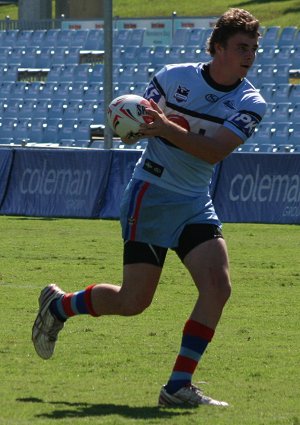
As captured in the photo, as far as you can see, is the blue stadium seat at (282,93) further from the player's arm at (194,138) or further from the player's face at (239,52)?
the player's arm at (194,138)

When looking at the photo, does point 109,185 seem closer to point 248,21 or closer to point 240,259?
point 240,259

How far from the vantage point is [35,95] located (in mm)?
34656

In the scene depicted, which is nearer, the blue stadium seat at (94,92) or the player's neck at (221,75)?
the player's neck at (221,75)

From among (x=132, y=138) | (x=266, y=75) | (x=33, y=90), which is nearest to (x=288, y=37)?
(x=266, y=75)

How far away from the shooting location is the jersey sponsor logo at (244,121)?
6.64 meters

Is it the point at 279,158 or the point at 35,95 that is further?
the point at 35,95

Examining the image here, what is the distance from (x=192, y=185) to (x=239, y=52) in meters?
0.77

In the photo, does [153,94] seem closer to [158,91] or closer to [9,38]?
[158,91]

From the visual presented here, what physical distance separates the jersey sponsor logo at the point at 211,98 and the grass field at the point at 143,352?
1617 millimetres

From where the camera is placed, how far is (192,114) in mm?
6727

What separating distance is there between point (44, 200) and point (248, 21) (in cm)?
1571

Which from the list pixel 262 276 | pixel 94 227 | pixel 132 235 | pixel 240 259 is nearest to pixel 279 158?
pixel 94 227

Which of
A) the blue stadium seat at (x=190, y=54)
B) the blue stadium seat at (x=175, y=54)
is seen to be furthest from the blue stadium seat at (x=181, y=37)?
the blue stadium seat at (x=190, y=54)

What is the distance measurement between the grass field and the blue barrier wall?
4.69m
